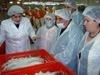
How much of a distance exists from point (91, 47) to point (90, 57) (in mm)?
113

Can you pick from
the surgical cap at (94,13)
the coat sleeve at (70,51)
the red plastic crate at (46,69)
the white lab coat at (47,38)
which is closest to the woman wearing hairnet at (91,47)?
the surgical cap at (94,13)

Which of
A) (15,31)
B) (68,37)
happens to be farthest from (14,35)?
(68,37)

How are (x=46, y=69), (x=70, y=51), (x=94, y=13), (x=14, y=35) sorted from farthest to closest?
(x=14, y=35)
(x=70, y=51)
(x=94, y=13)
(x=46, y=69)

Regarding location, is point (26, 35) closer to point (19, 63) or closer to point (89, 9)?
point (19, 63)

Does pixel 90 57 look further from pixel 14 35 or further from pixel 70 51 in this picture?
pixel 14 35

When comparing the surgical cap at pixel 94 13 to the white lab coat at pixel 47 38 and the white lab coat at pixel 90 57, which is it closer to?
the white lab coat at pixel 90 57

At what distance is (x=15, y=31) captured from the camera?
1977 mm

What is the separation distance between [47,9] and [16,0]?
2.02m

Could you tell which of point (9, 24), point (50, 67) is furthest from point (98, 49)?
point (9, 24)

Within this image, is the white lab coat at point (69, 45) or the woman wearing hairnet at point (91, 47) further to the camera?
the white lab coat at point (69, 45)

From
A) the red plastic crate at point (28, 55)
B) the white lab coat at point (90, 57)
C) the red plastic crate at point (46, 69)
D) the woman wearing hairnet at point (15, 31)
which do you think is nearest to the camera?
the red plastic crate at point (46, 69)

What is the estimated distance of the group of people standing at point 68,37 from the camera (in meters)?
1.19

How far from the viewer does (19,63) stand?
4.33 ft

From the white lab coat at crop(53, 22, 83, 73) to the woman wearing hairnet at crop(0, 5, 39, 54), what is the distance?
63cm
